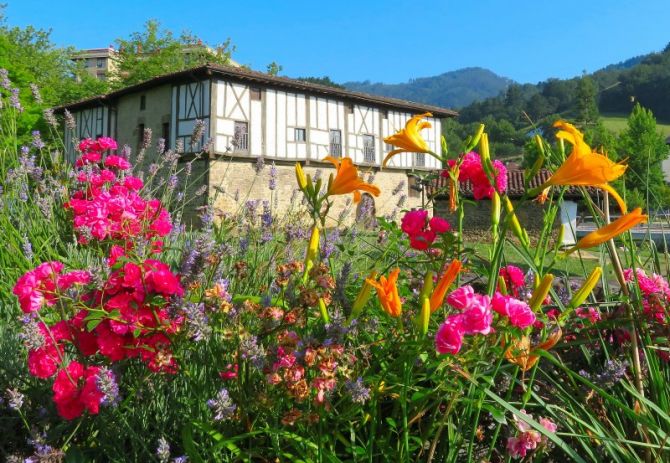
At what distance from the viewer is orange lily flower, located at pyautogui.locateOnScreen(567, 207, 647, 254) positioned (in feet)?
3.25

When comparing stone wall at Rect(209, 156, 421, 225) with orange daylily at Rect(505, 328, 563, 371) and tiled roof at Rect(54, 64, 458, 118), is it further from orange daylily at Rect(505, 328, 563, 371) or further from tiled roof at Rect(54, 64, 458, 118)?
orange daylily at Rect(505, 328, 563, 371)

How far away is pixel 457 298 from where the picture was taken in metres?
0.97

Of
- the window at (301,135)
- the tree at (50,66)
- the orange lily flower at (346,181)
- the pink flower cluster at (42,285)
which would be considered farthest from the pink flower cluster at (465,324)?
the tree at (50,66)

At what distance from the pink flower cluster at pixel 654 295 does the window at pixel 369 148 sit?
62.7 feet

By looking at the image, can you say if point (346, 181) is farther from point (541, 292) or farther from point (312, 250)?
point (541, 292)

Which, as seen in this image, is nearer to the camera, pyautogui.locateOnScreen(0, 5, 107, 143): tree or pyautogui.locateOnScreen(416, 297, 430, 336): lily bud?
pyautogui.locateOnScreen(416, 297, 430, 336): lily bud

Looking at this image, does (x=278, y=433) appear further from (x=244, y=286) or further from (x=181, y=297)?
(x=244, y=286)

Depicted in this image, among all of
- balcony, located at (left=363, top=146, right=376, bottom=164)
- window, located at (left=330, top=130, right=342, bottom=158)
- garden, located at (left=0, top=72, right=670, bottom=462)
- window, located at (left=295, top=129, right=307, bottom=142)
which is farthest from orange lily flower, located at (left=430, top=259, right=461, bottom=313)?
balcony, located at (left=363, top=146, right=376, bottom=164)

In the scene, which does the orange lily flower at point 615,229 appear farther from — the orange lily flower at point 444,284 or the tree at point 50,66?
the tree at point 50,66

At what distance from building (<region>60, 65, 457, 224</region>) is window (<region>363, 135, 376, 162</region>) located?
1.5 inches

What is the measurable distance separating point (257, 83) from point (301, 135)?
227 cm

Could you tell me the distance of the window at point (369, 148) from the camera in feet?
67.3

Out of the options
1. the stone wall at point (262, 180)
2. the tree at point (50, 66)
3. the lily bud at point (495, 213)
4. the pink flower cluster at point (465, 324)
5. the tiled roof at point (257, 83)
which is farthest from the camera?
the tree at point (50, 66)

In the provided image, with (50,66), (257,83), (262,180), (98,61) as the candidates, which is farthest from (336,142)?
(98,61)
